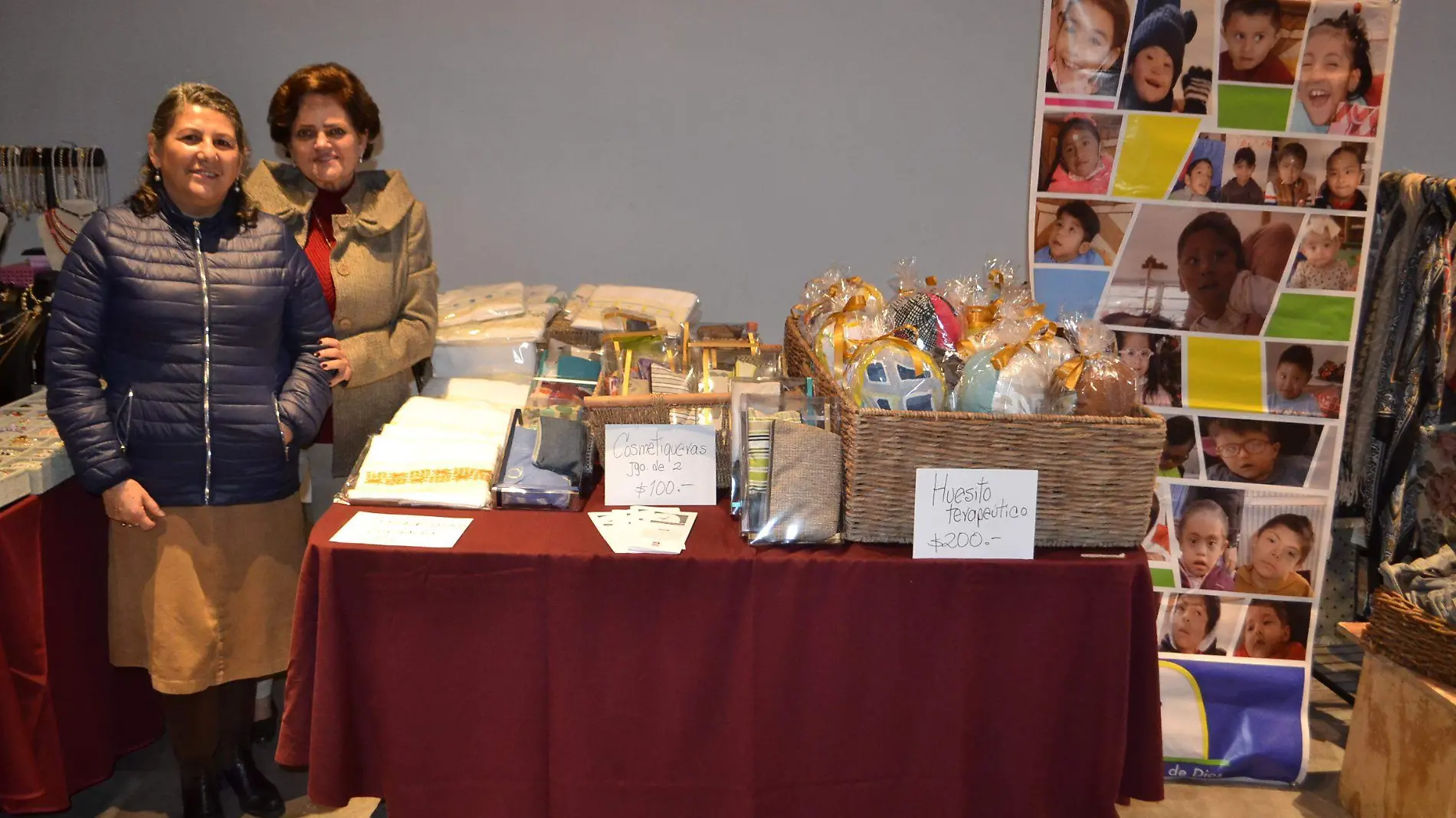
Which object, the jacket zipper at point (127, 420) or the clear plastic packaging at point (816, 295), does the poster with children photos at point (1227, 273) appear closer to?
the clear plastic packaging at point (816, 295)

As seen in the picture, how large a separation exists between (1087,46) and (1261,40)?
40 cm

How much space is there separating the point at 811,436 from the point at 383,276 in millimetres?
1107

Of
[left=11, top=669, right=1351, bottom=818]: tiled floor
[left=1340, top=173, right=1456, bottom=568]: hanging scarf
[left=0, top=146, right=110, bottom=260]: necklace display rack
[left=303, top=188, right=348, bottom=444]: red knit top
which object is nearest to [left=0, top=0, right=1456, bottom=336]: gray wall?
[left=0, top=146, right=110, bottom=260]: necklace display rack

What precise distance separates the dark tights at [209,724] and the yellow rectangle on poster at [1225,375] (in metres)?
2.33

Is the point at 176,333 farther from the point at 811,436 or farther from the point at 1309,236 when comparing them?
the point at 1309,236

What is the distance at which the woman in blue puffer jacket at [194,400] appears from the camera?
1.82m

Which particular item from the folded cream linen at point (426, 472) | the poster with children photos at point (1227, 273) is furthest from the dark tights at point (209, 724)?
the poster with children photos at point (1227, 273)

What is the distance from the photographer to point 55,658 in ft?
6.69

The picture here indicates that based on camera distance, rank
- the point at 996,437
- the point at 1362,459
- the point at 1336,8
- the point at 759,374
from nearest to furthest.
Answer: the point at 996,437, the point at 759,374, the point at 1336,8, the point at 1362,459

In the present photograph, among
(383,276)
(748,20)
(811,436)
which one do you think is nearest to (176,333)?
(383,276)

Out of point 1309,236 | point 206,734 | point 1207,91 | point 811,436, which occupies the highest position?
point 1207,91

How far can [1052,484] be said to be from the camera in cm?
162

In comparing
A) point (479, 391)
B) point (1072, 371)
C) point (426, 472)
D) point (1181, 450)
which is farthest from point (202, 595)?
point (1181, 450)

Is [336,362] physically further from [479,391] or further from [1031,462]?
[1031,462]
